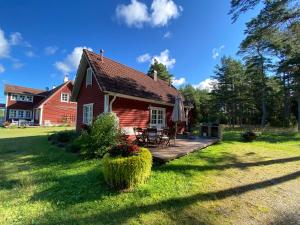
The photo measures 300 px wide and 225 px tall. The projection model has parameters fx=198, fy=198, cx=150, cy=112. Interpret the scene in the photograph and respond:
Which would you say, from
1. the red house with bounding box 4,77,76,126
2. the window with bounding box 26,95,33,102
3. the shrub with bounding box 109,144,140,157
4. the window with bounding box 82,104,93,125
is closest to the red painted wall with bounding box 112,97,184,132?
the window with bounding box 82,104,93,125

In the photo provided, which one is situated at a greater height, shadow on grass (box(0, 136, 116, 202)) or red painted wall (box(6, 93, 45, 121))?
red painted wall (box(6, 93, 45, 121))

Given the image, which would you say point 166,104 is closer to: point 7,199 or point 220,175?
point 220,175

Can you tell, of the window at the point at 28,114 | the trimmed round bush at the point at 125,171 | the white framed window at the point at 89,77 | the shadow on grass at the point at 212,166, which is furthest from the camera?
the window at the point at 28,114

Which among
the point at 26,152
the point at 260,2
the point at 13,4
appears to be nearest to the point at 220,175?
the point at 260,2

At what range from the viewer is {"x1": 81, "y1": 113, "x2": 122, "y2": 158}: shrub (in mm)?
8273

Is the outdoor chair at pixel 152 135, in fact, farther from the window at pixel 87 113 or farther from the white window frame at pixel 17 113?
the white window frame at pixel 17 113

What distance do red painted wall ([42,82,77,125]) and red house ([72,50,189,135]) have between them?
1708 centimetres

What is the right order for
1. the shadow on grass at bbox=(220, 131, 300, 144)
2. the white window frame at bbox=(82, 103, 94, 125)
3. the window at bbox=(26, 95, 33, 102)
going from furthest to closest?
the window at bbox=(26, 95, 33, 102) → the shadow on grass at bbox=(220, 131, 300, 144) → the white window frame at bbox=(82, 103, 94, 125)

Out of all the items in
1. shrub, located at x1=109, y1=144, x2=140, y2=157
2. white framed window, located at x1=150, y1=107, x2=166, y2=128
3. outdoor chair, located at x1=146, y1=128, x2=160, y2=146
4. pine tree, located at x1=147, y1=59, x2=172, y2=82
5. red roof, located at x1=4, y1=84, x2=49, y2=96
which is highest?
pine tree, located at x1=147, y1=59, x2=172, y2=82

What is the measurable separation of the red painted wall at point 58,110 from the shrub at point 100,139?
80.7 feet

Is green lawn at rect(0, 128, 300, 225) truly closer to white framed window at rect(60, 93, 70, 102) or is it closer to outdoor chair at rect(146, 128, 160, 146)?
outdoor chair at rect(146, 128, 160, 146)

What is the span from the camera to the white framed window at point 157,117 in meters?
13.8

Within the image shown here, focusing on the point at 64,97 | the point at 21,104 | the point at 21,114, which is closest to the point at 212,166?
the point at 64,97

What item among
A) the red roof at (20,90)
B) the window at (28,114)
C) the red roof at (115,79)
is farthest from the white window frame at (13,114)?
the red roof at (115,79)
